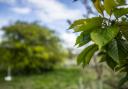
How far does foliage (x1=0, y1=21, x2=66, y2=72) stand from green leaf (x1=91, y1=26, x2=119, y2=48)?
12.5m

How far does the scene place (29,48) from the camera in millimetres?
13547

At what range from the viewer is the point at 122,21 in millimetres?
1057

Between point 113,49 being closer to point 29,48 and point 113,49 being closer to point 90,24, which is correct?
point 90,24

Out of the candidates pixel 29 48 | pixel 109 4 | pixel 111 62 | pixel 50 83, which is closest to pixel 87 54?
pixel 111 62

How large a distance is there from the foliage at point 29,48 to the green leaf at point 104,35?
494 inches

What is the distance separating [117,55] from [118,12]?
0.12 m

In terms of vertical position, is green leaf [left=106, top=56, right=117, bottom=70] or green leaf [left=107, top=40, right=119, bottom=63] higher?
green leaf [left=107, top=40, right=119, bottom=63]

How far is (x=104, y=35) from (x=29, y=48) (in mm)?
12646

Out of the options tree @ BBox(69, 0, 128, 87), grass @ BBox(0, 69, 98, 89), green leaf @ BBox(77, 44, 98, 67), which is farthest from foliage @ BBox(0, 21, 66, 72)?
tree @ BBox(69, 0, 128, 87)

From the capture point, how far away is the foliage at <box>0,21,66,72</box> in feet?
A: 44.5

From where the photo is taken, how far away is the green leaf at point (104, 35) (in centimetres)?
96

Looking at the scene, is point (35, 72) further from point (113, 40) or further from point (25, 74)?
point (113, 40)

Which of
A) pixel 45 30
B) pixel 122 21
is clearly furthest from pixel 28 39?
pixel 122 21

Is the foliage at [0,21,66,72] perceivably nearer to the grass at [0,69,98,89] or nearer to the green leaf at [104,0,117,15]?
the grass at [0,69,98,89]
